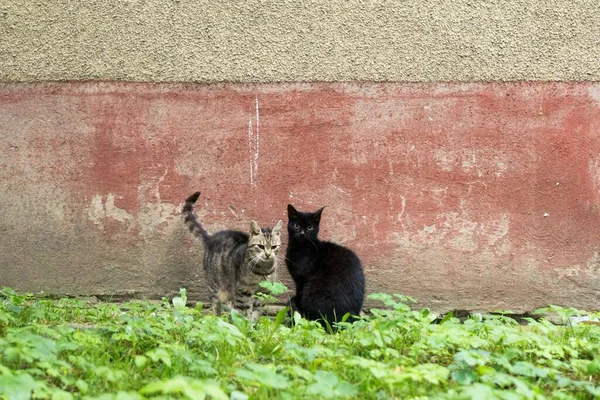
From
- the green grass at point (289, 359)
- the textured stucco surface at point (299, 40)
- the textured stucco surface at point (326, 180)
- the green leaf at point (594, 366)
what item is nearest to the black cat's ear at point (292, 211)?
the textured stucco surface at point (326, 180)

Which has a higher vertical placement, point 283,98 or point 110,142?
point 283,98

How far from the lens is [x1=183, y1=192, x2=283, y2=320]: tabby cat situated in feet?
19.7

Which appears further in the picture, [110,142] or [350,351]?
[110,142]

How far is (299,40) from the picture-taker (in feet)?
20.5

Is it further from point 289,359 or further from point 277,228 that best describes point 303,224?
point 289,359

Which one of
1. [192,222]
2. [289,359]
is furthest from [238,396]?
[192,222]

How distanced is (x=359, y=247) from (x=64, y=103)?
280 centimetres

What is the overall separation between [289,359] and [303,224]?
214cm

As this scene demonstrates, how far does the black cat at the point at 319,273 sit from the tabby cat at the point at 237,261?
6.3 inches

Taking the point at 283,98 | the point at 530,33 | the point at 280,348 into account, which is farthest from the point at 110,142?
the point at 530,33

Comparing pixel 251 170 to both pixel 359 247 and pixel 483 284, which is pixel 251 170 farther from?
pixel 483 284

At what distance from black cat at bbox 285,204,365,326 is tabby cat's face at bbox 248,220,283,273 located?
0.53 feet

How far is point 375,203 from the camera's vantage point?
6215 mm

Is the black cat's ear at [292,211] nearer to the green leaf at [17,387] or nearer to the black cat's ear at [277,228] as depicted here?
the black cat's ear at [277,228]
